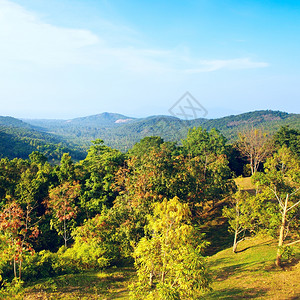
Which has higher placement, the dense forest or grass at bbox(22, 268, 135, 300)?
the dense forest

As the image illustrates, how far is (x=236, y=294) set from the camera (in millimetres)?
10727

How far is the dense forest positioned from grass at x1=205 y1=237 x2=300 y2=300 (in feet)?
1.76

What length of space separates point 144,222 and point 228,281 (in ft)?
19.7

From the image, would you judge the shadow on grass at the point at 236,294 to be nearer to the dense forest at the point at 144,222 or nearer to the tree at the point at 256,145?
the dense forest at the point at 144,222

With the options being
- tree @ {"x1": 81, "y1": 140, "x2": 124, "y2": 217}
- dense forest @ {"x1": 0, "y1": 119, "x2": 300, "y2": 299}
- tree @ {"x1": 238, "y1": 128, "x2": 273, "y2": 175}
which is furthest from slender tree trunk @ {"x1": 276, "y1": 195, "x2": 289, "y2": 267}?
tree @ {"x1": 238, "y1": 128, "x2": 273, "y2": 175}

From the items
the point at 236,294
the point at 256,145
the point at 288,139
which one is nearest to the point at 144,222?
the point at 236,294

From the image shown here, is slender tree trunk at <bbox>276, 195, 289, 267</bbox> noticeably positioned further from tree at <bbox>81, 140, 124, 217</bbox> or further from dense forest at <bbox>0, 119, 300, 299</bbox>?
tree at <bbox>81, 140, 124, 217</bbox>

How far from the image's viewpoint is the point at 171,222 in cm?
915

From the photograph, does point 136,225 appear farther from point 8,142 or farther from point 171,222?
point 8,142

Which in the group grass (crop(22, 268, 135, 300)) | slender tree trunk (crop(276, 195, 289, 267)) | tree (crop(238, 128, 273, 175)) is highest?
tree (crop(238, 128, 273, 175))

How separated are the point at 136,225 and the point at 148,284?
693 centimetres

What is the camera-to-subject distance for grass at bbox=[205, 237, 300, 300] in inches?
413

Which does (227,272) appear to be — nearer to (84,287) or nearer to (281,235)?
(281,235)

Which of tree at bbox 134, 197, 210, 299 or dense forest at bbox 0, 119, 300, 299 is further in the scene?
dense forest at bbox 0, 119, 300, 299
